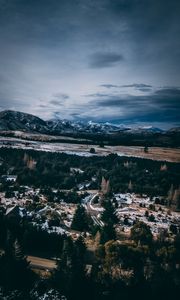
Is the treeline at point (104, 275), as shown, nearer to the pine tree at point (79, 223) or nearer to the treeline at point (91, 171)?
the pine tree at point (79, 223)

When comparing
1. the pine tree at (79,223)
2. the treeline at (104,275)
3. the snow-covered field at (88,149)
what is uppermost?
the snow-covered field at (88,149)

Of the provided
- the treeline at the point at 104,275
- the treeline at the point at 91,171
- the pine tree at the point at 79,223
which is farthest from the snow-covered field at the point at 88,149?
the treeline at the point at 104,275

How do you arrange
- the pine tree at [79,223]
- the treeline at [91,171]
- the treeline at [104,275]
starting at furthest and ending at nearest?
the treeline at [91,171], the pine tree at [79,223], the treeline at [104,275]

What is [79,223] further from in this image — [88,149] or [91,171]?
[88,149]

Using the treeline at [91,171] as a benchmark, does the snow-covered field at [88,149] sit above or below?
above

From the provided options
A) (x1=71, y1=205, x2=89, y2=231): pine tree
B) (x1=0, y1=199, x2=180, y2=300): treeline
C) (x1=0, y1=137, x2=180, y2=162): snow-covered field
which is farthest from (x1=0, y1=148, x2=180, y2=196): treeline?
(x1=0, y1=199, x2=180, y2=300): treeline

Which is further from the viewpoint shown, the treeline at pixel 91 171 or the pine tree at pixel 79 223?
the treeline at pixel 91 171

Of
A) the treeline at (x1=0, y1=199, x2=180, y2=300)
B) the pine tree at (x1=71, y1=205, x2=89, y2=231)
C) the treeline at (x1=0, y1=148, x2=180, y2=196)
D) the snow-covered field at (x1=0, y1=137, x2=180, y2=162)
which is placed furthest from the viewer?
the snow-covered field at (x1=0, y1=137, x2=180, y2=162)

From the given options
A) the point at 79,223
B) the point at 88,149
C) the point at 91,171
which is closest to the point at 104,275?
the point at 79,223

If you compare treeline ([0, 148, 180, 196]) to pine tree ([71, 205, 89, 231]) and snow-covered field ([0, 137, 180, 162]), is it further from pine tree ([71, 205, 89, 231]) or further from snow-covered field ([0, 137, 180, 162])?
pine tree ([71, 205, 89, 231])

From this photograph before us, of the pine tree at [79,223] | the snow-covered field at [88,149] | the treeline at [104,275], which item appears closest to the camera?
the treeline at [104,275]

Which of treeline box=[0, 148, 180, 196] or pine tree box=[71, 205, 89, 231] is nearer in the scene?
pine tree box=[71, 205, 89, 231]

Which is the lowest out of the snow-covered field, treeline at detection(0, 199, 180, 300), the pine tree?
the pine tree
